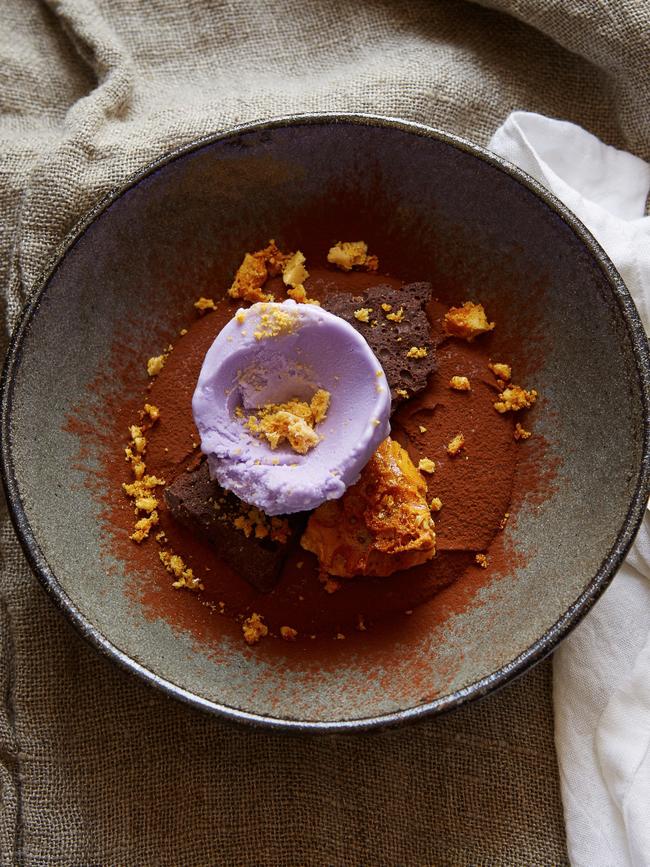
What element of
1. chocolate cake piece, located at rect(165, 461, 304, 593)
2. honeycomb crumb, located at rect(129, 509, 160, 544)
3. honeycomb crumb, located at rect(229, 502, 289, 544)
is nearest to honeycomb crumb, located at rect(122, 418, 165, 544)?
honeycomb crumb, located at rect(129, 509, 160, 544)

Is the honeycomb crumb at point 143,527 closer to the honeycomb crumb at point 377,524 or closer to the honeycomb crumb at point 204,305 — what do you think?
the honeycomb crumb at point 377,524

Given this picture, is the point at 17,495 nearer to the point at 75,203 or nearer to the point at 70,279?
the point at 70,279

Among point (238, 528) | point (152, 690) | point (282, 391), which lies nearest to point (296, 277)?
point (282, 391)

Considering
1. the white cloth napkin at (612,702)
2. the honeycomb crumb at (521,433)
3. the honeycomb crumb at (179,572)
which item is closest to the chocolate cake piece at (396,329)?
the honeycomb crumb at (521,433)

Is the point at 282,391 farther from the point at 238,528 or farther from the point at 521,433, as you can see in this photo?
the point at 521,433

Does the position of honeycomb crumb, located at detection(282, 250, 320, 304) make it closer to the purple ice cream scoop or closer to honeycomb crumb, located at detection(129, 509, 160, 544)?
the purple ice cream scoop

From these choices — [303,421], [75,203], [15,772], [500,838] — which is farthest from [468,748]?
[75,203]
